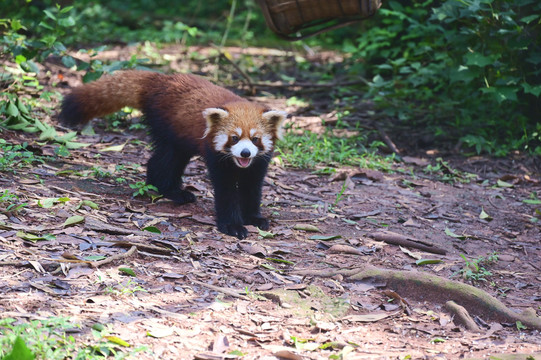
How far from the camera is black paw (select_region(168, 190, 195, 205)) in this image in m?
4.82

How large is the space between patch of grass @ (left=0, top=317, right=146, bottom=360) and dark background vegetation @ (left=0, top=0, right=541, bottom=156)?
3144 mm

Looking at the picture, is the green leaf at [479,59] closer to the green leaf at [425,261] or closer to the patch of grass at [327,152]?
the patch of grass at [327,152]

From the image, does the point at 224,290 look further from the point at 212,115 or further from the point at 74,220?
the point at 212,115

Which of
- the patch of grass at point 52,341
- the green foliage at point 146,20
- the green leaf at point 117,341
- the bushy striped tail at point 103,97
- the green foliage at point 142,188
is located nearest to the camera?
the patch of grass at point 52,341

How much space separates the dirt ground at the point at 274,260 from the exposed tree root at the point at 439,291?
18 millimetres

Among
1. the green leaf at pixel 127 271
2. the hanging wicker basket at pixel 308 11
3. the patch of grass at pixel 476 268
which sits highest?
the hanging wicker basket at pixel 308 11

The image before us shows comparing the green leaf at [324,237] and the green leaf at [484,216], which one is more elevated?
the green leaf at [324,237]

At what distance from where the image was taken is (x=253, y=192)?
15.1 feet

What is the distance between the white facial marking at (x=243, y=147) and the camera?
13.9 ft

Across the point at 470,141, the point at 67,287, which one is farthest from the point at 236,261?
the point at 470,141

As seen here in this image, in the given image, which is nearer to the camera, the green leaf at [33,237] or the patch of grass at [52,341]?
the patch of grass at [52,341]

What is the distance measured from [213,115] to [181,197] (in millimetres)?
831

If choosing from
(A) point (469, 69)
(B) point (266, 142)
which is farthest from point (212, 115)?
(A) point (469, 69)

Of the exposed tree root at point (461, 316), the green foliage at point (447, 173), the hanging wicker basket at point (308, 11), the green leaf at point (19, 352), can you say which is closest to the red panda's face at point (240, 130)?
the hanging wicker basket at point (308, 11)
